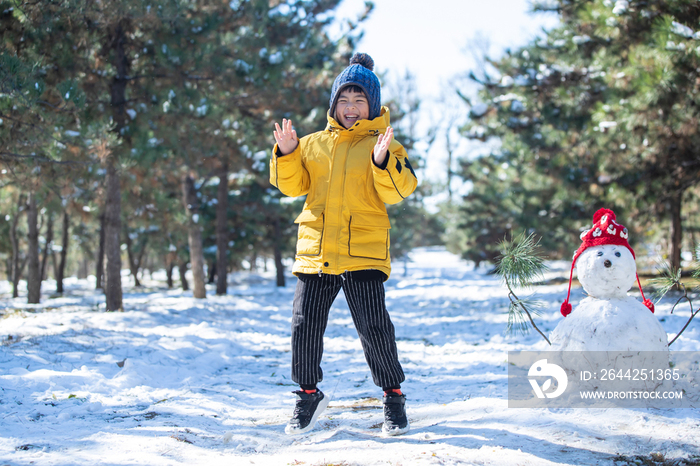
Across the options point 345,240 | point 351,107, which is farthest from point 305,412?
point 351,107

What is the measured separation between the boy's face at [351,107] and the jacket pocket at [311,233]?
61 centimetres

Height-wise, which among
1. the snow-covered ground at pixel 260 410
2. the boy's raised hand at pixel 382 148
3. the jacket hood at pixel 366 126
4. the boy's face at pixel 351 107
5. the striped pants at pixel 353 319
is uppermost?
the boy's face at pixel 351 107

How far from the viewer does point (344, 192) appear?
2.78 meters

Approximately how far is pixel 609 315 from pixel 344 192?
6.02ft

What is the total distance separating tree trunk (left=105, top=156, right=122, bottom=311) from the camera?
8086mm

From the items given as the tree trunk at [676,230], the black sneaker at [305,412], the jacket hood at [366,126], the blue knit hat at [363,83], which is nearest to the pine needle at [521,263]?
the jacket hood at [366,126]

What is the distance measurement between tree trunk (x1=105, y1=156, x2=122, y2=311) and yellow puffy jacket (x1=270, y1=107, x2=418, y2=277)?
6.16 meters

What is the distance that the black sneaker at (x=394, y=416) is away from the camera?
8.64ft

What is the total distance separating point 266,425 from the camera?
2949 millimetres

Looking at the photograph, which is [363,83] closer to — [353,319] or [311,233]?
[311,233]

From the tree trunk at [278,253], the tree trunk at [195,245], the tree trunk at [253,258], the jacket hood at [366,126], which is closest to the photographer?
the jacket hood at [366,126]

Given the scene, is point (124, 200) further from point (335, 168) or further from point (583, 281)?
point (583, 281)

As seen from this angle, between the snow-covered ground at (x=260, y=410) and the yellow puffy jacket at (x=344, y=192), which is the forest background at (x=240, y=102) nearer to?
the snow-covered ground at (x=260, y=410)

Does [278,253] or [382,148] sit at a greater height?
[382,148]
